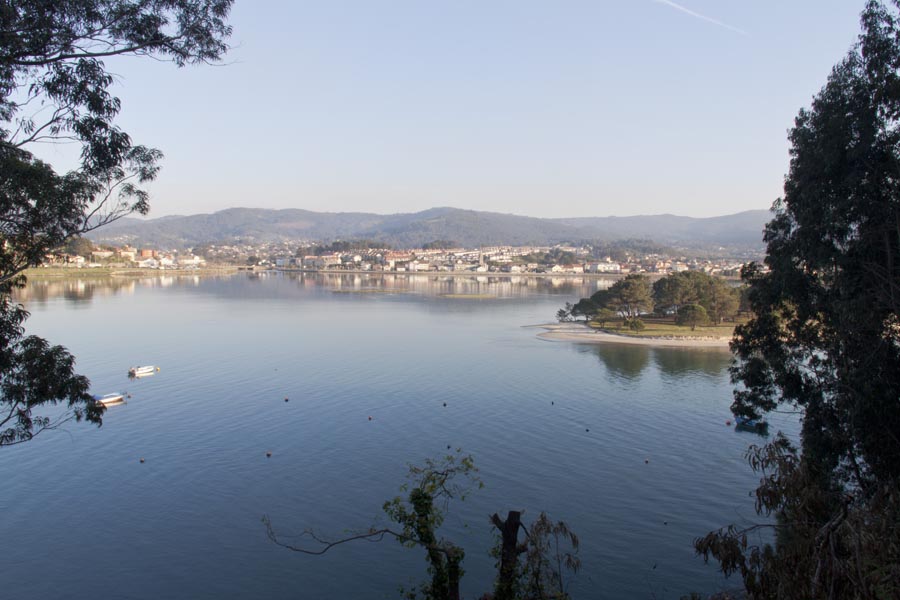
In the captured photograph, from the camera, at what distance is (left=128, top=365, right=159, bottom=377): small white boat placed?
28422 mm

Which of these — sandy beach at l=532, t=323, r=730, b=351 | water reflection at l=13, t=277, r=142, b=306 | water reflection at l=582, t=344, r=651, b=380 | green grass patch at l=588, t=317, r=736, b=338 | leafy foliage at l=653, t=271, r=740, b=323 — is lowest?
water reflection at l=582, t=344, r=651, b=380

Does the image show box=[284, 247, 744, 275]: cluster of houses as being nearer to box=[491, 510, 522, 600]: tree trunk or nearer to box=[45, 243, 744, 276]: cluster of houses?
box=[45, 243, 744, 276]: cluster of houses

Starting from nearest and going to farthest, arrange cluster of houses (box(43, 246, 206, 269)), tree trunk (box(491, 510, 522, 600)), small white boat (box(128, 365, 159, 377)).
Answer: tree trunk (box(491, 510, 522, 600)) → small white boat (box(128, 365, 159, 377)) → cluster of houses (box(43, 246, 206, 269))

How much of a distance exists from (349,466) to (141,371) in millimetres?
15934

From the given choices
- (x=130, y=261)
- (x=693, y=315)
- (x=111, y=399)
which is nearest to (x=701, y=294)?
(x=693, y=315)

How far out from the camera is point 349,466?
17344 mm

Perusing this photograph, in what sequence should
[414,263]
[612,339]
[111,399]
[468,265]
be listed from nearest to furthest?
[111,399] < [612,339] < [414,263] < [468,265]

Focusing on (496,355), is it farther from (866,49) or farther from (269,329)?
(866,49)

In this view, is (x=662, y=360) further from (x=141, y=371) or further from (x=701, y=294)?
(x=141, y=371)

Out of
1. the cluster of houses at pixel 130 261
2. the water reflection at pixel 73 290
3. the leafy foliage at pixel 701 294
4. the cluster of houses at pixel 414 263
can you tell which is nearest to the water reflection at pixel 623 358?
the leafy foliage at pixel 701 294

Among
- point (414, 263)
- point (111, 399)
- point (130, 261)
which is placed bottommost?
point (111, 399)

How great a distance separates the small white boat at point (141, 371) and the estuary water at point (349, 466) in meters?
1.03

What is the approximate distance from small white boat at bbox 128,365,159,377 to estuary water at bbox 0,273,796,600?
40.4 inches

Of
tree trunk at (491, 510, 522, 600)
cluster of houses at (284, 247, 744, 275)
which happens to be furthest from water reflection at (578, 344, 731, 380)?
cluster of houses at (284, 247, 744, 275)
